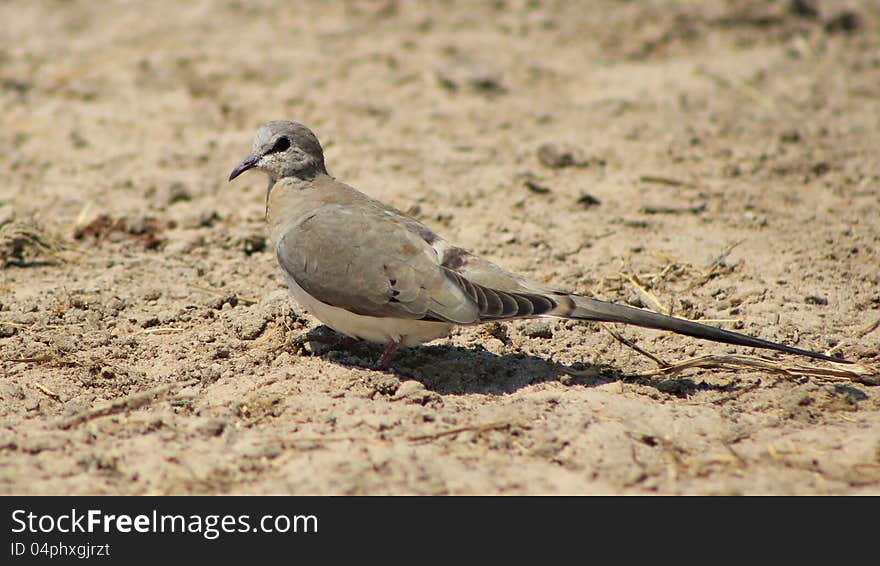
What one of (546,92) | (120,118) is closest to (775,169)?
(546,92)

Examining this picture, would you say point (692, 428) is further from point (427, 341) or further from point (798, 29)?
point (798, 29)

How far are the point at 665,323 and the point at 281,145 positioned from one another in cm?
221

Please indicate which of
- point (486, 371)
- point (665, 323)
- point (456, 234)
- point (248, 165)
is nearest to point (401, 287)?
point (486, 371)

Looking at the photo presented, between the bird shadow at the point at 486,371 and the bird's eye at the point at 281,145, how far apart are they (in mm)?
1078

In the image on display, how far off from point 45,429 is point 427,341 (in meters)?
1.71

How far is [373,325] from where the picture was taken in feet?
14.7

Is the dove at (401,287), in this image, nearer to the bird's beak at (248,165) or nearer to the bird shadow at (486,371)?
the bird shadow at (486,371)

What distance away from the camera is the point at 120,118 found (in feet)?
24.7

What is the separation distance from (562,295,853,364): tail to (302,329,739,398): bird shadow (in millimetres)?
279

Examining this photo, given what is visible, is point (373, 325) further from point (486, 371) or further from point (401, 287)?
point (486, 371)

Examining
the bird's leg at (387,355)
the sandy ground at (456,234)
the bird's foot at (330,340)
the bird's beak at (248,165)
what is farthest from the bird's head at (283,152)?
the bird's leg at (387,355)

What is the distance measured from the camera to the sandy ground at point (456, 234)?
12.4 feet

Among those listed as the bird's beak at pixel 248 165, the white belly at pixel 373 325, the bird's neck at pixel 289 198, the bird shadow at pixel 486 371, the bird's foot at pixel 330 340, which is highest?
the bird's beak at pixel 248 165

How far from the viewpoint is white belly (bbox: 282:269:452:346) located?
4.45 meters
